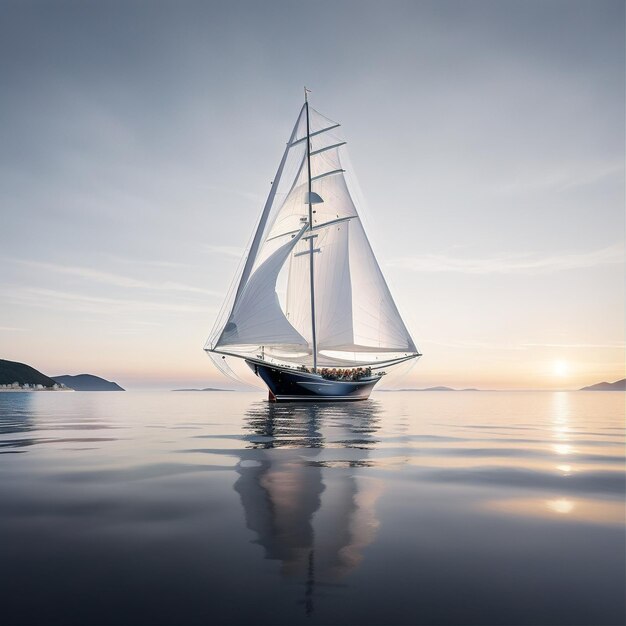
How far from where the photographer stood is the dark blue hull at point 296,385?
59.7 meters

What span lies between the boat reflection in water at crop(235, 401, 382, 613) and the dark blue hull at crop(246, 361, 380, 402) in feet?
141

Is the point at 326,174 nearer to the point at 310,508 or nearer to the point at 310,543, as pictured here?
the point at 310,508

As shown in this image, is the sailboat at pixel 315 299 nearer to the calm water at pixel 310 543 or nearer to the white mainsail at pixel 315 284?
the white mainsail at pixel 315 284

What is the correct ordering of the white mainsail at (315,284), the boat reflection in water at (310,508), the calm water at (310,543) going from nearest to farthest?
the calm water at (310,543)
the boat reflection in water at (310,508)
the white mainsail at (315,284)

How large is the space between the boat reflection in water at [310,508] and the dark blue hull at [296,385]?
43090 millimetres

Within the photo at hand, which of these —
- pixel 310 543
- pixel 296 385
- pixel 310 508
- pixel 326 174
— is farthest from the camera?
pixel 326 174

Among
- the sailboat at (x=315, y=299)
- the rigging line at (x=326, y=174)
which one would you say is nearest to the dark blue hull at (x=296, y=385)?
the sailboat at (x=315, y=299)

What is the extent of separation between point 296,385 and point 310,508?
52.4 meters

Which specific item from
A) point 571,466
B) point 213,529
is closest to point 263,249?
point 571,466

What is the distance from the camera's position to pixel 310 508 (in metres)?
8.38

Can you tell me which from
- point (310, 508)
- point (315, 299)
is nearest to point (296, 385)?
point (315, 299)

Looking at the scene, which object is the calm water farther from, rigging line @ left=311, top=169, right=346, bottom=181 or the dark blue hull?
rigging line @ left=311, top=169, right=346, bottom=181

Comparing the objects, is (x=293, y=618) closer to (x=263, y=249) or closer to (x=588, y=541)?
(x=588, y=541)

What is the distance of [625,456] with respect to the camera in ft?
54.1
